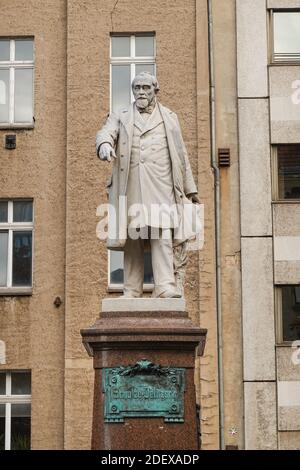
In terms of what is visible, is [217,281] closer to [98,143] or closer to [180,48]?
[180,48]

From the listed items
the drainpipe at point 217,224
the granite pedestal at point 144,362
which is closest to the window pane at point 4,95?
the drainpipe at point 217,224

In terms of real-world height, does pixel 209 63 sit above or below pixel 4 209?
above

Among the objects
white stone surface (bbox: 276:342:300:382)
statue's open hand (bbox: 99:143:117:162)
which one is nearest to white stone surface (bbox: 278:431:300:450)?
white stone surface (bbox: 276:342:300:382)

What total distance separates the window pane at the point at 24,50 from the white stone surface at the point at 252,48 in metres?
3.84

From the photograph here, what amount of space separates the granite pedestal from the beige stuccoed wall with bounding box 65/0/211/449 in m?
9.02

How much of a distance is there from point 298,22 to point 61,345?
24.0 feet

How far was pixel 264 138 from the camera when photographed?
2133 cm

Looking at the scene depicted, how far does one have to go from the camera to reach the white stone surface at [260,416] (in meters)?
20.1

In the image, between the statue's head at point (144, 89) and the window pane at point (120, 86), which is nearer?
Result: the statue's head at point (144, 89)

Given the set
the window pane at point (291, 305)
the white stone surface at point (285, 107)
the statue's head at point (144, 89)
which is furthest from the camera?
the white stone surface at point (285, 107)

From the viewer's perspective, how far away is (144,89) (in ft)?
40.5

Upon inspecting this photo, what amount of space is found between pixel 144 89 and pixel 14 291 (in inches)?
368

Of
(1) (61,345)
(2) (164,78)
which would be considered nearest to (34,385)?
(1) (61,345)

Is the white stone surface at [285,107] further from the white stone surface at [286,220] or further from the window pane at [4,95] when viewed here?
the window pane at [4,95]
